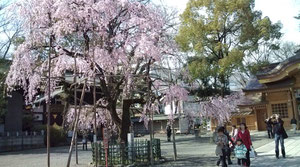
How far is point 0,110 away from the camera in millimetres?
22484

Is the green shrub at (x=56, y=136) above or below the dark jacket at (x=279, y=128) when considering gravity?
below

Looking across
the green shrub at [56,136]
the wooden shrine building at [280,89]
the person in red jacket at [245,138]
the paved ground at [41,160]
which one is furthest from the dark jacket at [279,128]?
the green shrub at [56,136]

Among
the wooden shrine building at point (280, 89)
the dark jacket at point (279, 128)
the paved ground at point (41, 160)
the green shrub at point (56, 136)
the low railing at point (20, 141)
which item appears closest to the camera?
the dark jacket at point (279, 128)

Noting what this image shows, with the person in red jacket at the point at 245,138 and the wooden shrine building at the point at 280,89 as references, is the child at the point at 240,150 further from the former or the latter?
the wooden shrine building at the point at 280,89

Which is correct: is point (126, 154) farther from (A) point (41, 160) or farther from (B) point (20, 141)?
(B) point (20, 141)

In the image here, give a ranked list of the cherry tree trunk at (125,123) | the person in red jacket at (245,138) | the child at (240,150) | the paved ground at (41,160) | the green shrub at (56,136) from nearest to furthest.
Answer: the child at (240,150), the person in red jacket at (245,138), the cherry tree trunk at (125,123), the paved ground at (41,160), the green shrub at (56,136)

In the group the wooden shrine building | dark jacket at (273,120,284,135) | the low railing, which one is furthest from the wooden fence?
the low railing

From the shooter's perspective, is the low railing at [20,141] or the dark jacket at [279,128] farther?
the low railing at [20,141]

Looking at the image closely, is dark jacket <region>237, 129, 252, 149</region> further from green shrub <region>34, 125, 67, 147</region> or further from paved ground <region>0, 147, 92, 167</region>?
green shrub <region>34, 125, 67, 147</region>

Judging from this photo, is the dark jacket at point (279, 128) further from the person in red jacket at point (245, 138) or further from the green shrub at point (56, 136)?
the green shrub at point (56, 136)

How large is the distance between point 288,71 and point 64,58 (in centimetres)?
1879

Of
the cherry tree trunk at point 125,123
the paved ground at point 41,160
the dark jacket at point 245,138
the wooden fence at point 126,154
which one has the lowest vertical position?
the paved ground at point 41,160

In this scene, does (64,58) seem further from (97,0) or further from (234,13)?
(234,13)

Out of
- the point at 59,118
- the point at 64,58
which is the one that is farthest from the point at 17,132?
the point at 64,58
